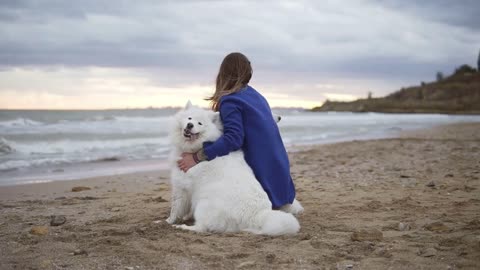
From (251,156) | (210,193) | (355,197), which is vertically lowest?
(355,197)

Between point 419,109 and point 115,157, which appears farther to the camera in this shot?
point 419,109

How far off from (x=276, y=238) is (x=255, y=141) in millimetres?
1018

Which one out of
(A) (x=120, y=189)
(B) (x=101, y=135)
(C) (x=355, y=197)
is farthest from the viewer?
(B) (x=101, y=135)

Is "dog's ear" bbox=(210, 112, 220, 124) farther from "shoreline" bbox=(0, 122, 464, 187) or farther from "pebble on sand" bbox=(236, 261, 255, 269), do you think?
"shoreline" bbox=(0, 122, 464, 187)

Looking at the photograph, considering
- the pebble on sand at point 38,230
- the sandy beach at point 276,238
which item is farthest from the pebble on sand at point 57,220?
the pebble on sand at point 38,230

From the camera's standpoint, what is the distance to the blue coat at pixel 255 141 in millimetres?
4594

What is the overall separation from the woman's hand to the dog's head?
0.05 meters

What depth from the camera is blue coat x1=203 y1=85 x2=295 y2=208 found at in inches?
181

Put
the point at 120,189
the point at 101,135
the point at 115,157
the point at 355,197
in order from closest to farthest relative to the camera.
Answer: the point at 355,197
the point at 120,189
the point at 115,157
the point at 101,135

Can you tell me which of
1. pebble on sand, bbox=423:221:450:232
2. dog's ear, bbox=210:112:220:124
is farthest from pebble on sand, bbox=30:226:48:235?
pebble on sand, bbox=423:221:450:232

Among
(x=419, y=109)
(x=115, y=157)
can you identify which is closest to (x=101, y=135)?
(x=115, y=157)

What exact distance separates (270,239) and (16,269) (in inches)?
75.8

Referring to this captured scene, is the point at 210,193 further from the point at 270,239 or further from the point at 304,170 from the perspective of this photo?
the point at 304,170

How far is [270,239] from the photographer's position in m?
4.09
